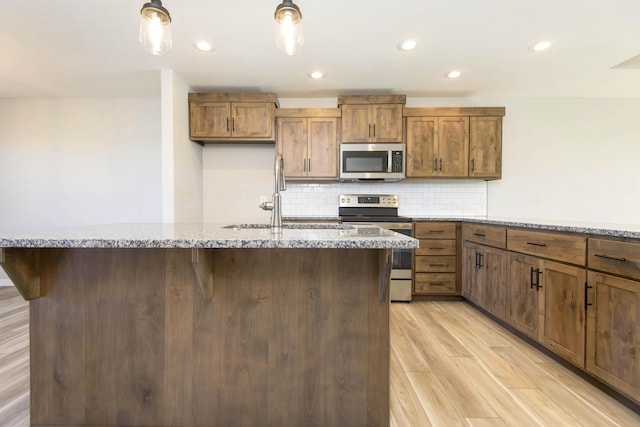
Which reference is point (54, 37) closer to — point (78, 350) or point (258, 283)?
point (78, 350)

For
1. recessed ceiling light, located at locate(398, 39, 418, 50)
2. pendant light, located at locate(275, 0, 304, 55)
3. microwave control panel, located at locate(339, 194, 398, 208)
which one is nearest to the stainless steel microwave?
microwave control panel, located at locate(339, 194, 398, 208)

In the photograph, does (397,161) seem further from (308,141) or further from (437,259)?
(437,259)

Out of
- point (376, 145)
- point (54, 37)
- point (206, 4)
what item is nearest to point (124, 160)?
point (54, 37)

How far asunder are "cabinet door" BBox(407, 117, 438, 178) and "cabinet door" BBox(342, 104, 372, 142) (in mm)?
508

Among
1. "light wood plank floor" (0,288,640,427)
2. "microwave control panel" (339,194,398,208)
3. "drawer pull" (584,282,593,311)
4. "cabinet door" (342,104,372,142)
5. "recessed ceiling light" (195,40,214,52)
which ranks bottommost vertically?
"light wood plank floor" (0,288,640,427)

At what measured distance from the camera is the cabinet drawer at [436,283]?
3.15 meters

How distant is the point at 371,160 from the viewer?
10.9 ft

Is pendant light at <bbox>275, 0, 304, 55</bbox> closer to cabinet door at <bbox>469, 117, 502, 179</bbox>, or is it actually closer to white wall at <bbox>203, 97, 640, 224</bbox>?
white wall at <bbox>203, 97, 640, 224</bbox>

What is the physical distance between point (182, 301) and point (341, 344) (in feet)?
2.43

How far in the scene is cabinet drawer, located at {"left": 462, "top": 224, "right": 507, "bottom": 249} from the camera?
2455 millimetres

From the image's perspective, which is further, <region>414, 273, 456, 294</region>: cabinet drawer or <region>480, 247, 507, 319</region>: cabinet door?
<region>414, 273, 456, 294</region>: cabinet drawer

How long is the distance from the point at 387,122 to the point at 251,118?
1608 mm

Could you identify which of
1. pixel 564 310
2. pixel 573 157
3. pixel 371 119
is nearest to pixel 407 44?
pixel 371 119

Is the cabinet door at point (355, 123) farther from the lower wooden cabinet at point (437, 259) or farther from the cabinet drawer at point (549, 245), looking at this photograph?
the cabinet drawer at point (549, 245)
